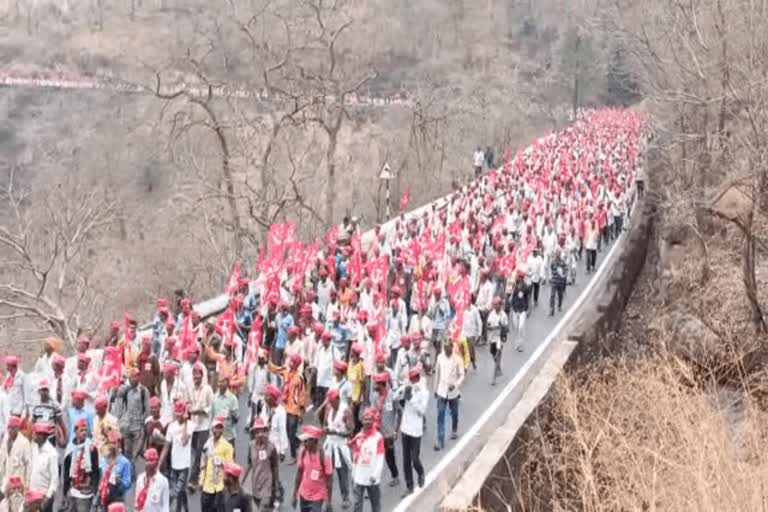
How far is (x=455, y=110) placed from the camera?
5272 centimetres

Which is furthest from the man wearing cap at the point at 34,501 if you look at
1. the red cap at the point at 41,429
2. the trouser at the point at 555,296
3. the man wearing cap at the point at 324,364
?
the trouser at the point at 555,296

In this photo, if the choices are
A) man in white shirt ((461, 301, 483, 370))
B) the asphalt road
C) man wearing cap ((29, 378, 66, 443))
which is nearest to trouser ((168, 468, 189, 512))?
the asphalt road

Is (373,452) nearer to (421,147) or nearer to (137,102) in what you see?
(421,147)

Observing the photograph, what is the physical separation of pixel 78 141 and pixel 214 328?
57.6 m

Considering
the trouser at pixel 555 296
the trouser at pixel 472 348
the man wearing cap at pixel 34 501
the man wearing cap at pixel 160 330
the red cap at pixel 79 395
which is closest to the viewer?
the man wearing cap at pixel 34 501

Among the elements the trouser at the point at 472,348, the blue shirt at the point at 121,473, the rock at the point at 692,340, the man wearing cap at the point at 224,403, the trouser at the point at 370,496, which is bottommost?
the rock at the point at 692,340

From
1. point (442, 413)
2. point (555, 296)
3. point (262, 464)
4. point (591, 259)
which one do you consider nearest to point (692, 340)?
point (555, 296)

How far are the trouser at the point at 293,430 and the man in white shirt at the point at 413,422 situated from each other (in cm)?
119

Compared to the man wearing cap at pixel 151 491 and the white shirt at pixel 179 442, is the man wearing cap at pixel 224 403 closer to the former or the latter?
the white shirt at pixel 179 442

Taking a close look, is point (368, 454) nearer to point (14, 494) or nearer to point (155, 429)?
point (155, 429)

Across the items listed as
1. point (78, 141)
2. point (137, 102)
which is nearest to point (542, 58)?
point (137, 102)

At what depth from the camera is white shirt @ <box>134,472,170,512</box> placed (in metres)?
8.16

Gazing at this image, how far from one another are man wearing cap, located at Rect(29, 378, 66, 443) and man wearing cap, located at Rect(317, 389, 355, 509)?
94.8 inches

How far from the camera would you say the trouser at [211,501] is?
872 centimetres
